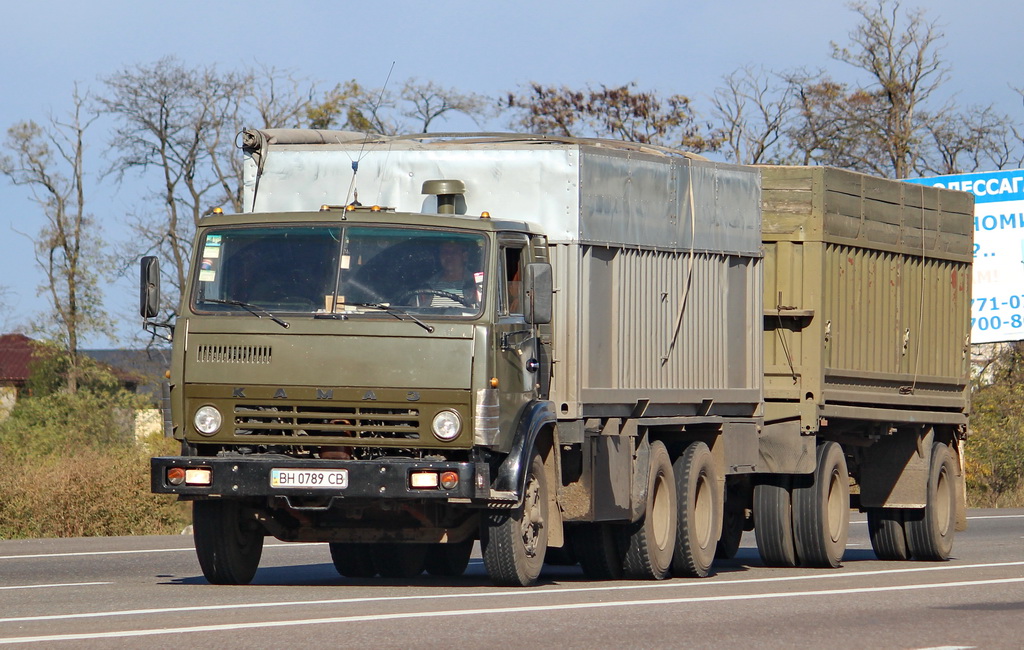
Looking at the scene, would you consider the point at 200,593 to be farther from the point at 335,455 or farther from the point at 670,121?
the point at 670,121

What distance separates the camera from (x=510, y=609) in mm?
10438

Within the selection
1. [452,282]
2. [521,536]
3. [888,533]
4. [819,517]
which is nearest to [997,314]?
[888,533]

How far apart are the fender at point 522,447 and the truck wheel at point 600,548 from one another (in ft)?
6.90

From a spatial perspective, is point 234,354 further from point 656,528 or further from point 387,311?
point 656,528

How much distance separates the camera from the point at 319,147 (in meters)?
13.5

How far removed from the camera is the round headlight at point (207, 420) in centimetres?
1170

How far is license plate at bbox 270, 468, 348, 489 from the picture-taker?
37.7 ft

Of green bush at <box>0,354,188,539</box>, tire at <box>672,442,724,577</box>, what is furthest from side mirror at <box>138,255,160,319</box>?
green bush at <box>0,354,188,539</box>

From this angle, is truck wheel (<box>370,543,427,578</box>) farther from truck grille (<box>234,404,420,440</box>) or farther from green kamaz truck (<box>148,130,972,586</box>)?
truck grille (<box>234,404,420,440</box>)

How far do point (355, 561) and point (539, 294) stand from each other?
148 inches

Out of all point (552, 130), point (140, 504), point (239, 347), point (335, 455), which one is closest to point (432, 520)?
point (335, 455)

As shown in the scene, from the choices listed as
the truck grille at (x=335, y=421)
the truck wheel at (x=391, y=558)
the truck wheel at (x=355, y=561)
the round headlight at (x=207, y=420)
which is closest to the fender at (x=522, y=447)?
the truck grille at (x=335, y=421)

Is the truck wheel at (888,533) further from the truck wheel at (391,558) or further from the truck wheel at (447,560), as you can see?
the truck wheel at (391,558)

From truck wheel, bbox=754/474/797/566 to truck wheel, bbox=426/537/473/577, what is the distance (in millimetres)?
3408
